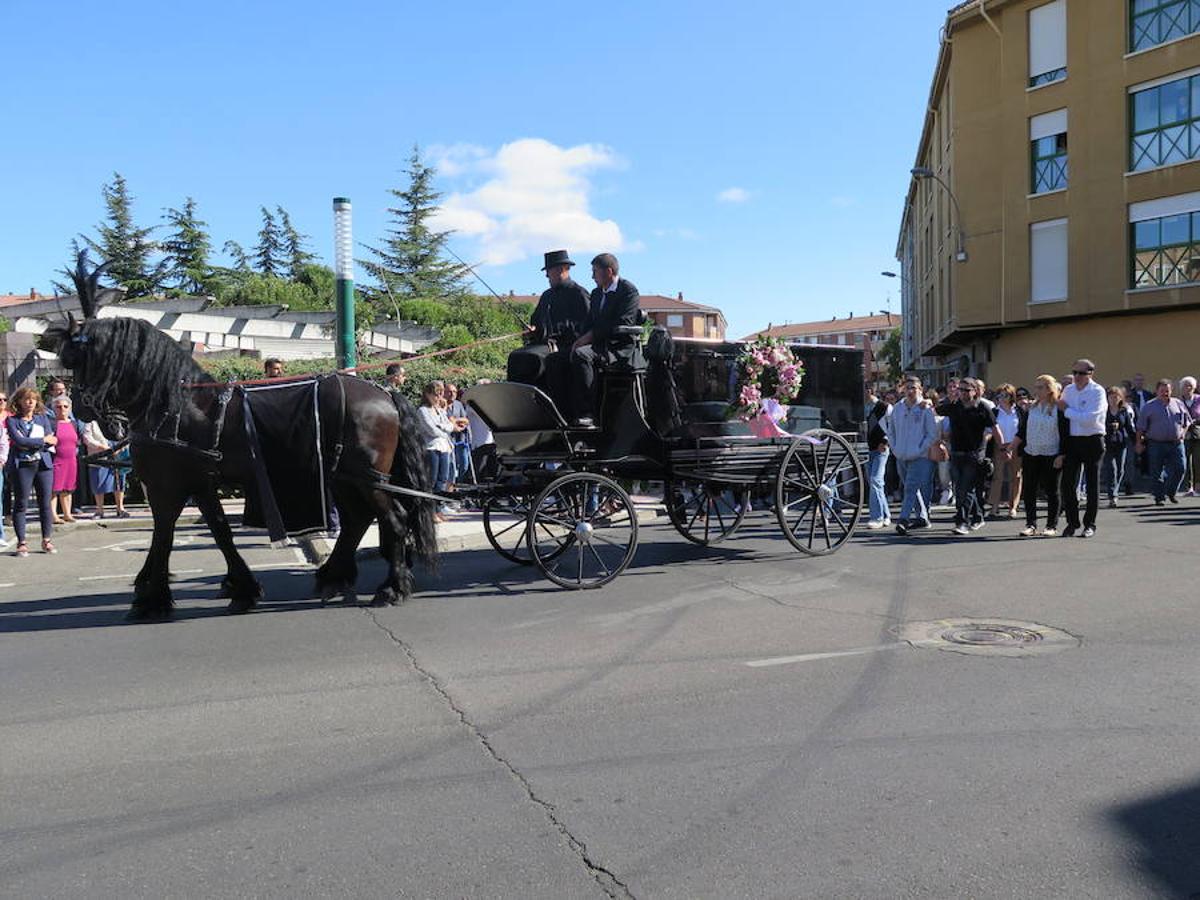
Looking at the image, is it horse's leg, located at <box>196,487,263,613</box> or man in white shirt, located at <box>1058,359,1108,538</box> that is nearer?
horse's leg, located at <box>196,487,263,613</box>

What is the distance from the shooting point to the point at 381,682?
5.03 m

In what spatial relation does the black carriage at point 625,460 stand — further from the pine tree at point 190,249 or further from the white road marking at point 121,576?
the pine tree at point 190,249

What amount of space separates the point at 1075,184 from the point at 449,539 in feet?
79.1

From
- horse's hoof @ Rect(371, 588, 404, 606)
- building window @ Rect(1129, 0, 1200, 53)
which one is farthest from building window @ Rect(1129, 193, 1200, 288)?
horse's hoof @ Rect(371, 588, 404, 606)

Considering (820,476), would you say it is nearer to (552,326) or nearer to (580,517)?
(580,517)

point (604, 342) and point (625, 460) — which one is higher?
point (604, 342)

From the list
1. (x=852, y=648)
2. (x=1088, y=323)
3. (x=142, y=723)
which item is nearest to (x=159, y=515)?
(x=142, y=723)

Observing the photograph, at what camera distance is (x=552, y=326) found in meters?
8.23

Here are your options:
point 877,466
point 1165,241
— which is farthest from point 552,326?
point 1165,241

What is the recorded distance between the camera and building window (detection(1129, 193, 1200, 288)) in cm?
2525

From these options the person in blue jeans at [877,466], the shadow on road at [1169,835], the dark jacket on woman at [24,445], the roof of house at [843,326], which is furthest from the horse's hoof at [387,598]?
the roof of house at [843,326]

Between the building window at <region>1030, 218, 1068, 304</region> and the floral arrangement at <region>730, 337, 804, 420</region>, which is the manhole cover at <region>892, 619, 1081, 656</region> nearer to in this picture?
the floral arrangement at <region>730, 337, 804, 420</region>

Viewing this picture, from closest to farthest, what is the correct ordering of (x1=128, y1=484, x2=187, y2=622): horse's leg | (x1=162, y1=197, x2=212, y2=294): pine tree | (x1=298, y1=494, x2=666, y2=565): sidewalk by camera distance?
(x1=128, y1=484, x2=187, y2=622): horse's leg < (x1=298, y1=494, x2=666, y2=565): sidewalk < (x1=162, y1=197, x2=212, y2=294): pine tree

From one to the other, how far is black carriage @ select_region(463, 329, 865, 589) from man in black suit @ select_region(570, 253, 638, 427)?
11 centimetres
